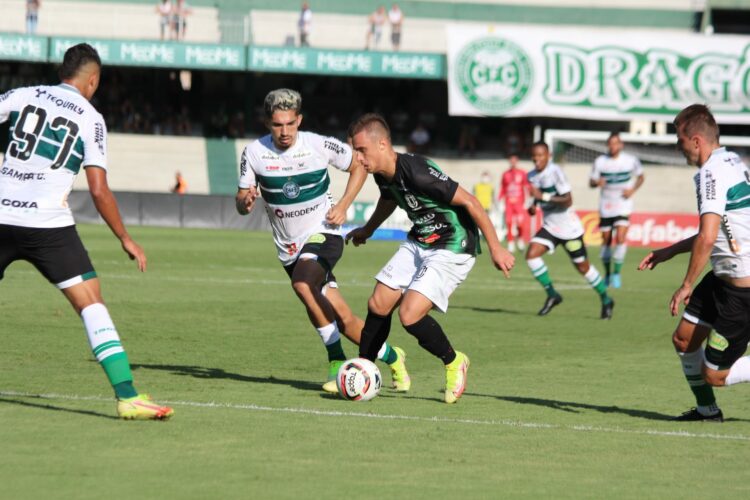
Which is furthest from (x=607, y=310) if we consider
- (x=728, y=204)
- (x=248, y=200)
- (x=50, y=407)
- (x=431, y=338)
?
(x=50, y=407)

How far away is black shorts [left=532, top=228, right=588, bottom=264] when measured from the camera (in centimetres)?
1725

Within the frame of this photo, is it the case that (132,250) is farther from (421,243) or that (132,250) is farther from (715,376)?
(715,376)

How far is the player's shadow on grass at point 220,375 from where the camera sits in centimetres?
1021

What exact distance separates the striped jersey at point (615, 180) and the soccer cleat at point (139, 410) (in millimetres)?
15122

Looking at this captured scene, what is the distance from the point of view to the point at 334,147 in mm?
10203

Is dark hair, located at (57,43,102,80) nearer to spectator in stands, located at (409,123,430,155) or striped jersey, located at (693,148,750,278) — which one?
striped jersey, located at (693,148,750,278)

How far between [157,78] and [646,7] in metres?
18.7

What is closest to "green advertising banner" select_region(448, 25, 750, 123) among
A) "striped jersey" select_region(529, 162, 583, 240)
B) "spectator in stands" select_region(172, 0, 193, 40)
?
"spectator in stands" select_region(172, 0, 193, 40)

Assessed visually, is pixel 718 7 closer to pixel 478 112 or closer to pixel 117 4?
pixel 478 112

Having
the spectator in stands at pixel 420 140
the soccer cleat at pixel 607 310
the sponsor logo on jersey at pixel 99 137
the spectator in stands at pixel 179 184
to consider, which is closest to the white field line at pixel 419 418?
the sponsor logo on jersey at pixel 99 137

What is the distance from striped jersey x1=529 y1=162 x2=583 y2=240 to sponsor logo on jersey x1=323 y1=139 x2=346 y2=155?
7.64m

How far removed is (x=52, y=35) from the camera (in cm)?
4500

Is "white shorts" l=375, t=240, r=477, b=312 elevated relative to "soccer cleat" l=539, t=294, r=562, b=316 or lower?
elevated

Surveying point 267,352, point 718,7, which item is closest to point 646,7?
point 718,7
